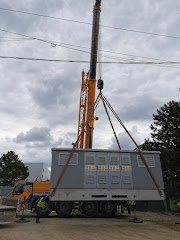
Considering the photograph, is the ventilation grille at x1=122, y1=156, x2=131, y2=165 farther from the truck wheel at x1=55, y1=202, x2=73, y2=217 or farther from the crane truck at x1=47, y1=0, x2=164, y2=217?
the truck wheel at x1=55, y1=202, x2=73, y2=217

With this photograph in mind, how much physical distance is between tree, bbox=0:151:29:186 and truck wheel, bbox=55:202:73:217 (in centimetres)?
4588

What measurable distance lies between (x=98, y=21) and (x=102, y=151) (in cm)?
987

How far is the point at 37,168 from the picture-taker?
300 ft

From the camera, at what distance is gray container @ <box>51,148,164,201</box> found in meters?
18.0

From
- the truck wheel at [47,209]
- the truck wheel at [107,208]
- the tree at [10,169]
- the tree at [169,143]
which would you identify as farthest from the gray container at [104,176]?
the tree at [10,169]

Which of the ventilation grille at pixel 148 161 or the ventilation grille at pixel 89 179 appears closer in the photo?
the ventilation grille at pixel 89 179

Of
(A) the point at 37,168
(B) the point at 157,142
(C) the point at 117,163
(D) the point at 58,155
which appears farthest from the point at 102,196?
(A) the point at 37,168

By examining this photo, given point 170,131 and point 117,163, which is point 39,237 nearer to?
point 117,163

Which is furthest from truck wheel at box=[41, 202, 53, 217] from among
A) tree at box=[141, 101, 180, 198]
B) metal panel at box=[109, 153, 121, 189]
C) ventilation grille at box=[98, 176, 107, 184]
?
tree at box=[141, 101, 180, 198]

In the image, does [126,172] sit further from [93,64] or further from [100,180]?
[93,64]

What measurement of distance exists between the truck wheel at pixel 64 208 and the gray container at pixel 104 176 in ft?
3.51

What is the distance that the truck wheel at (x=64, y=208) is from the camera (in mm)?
18703

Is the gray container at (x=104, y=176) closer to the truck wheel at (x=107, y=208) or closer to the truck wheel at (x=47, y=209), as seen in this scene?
the truck wheel at (x=107, y=208)

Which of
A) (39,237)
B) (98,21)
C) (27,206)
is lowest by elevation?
(39,237)
